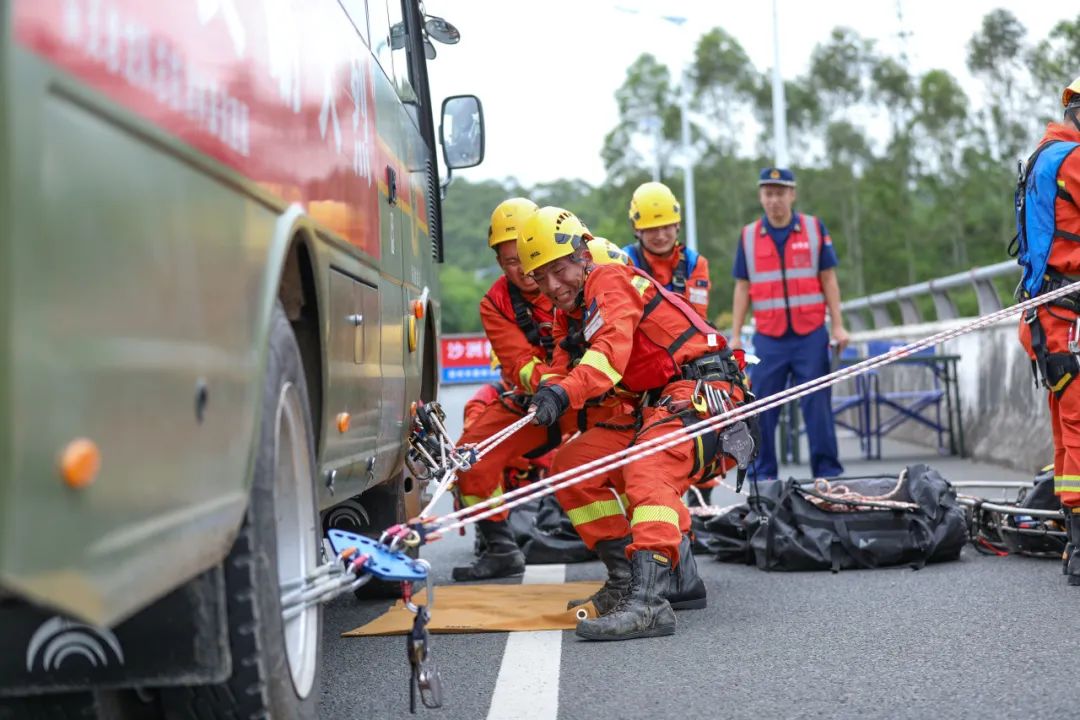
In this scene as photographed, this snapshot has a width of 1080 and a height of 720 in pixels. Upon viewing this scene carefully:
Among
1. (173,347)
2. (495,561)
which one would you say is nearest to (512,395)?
(495,561)

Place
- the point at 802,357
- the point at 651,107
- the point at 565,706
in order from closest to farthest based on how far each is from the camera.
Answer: the point at 565,706 < the point at 802,357 < the point at 651,107

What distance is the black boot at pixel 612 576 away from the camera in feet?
18.9

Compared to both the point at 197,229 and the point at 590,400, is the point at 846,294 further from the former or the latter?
the point at 197,229

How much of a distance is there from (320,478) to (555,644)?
67.0 inches

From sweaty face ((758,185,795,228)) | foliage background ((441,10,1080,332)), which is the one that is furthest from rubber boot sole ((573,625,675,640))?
foliage background ((441,10,1080,332))

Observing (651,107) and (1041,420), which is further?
(651,107)

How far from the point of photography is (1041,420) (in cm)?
1043

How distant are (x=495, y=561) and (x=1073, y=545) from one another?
264cm

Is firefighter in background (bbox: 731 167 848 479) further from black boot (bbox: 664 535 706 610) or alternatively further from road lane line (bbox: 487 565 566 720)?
road lane line (bbox: 487 565 566 720)

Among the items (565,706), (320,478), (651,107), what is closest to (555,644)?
(565,706)

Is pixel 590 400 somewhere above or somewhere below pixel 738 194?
below

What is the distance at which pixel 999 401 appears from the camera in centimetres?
1178

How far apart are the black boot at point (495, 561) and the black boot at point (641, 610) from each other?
6.25ft

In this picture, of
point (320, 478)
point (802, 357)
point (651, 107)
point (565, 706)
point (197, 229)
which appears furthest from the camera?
point (651, 107)
